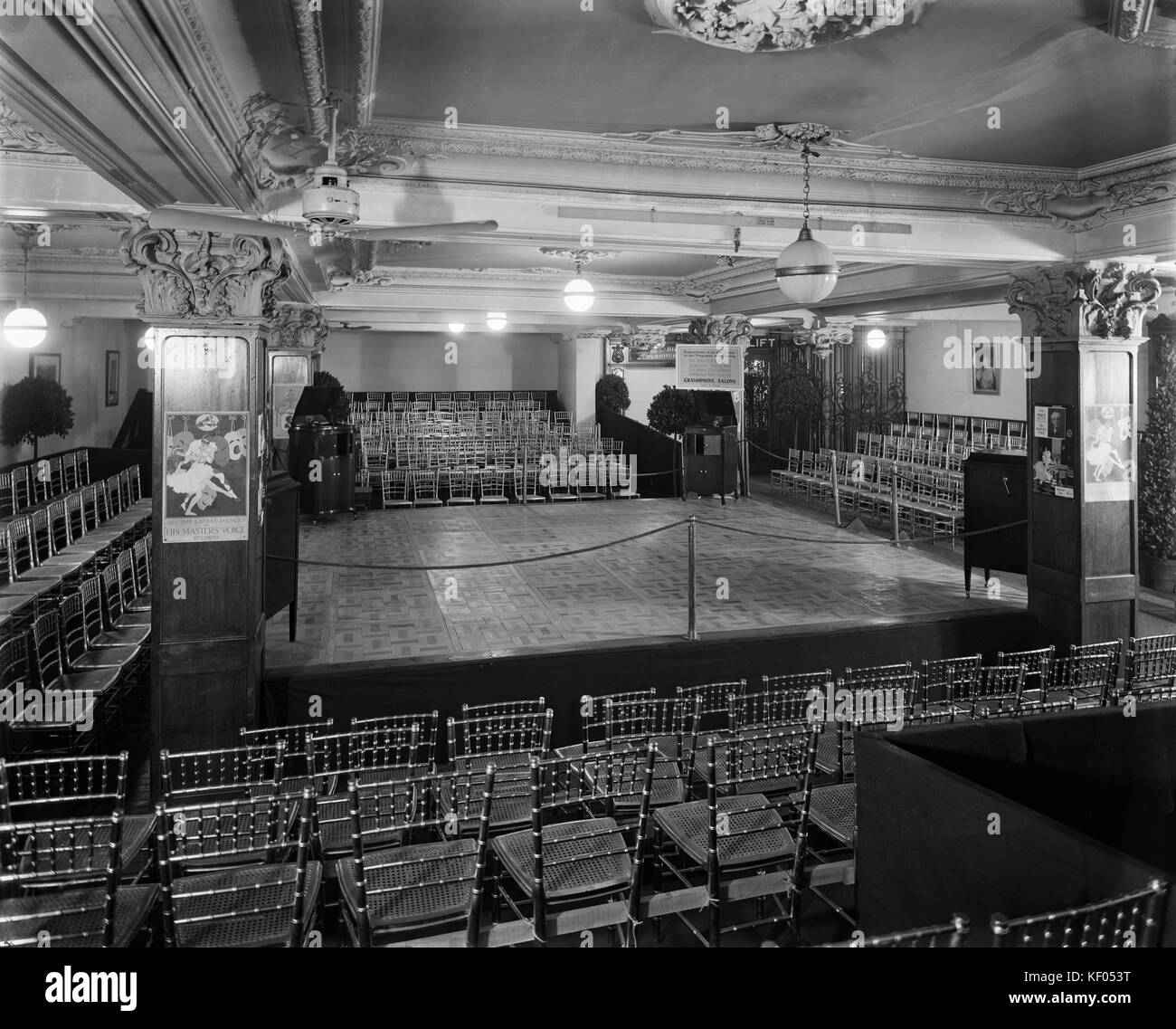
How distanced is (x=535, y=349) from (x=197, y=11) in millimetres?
17466

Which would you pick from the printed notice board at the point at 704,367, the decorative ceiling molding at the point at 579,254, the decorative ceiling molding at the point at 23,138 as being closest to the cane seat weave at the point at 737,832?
the decorative ceiling molding at the point at 23,138

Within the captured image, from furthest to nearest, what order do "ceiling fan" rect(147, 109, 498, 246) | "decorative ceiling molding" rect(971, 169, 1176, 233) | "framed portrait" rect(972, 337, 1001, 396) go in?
1. "framed portrait" rect(972, 337, 1001, 396)
2. "decorative ceiling molding" rect(971, 169, 1176, 233)
3. "ceiling fan" rect(147, 109, 498, 246)

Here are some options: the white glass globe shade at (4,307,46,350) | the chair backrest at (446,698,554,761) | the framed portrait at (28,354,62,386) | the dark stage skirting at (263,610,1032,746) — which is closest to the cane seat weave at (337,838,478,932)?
the chair backrest at (446,698,554,761)

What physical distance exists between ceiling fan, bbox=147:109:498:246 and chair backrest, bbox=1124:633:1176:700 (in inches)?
175

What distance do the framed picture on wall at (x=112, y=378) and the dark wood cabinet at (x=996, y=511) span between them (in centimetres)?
1249

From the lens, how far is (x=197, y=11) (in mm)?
3461

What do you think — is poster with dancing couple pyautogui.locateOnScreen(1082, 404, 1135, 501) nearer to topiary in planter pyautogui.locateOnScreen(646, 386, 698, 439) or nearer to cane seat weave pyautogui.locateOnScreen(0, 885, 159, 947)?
cane seat weave pyautogui.locateOnScreen(0, 885, 159, 947)

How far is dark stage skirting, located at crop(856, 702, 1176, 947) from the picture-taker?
2.78 metres

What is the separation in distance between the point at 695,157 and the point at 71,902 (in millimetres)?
5121

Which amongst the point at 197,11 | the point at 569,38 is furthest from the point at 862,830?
the point at 197,11
